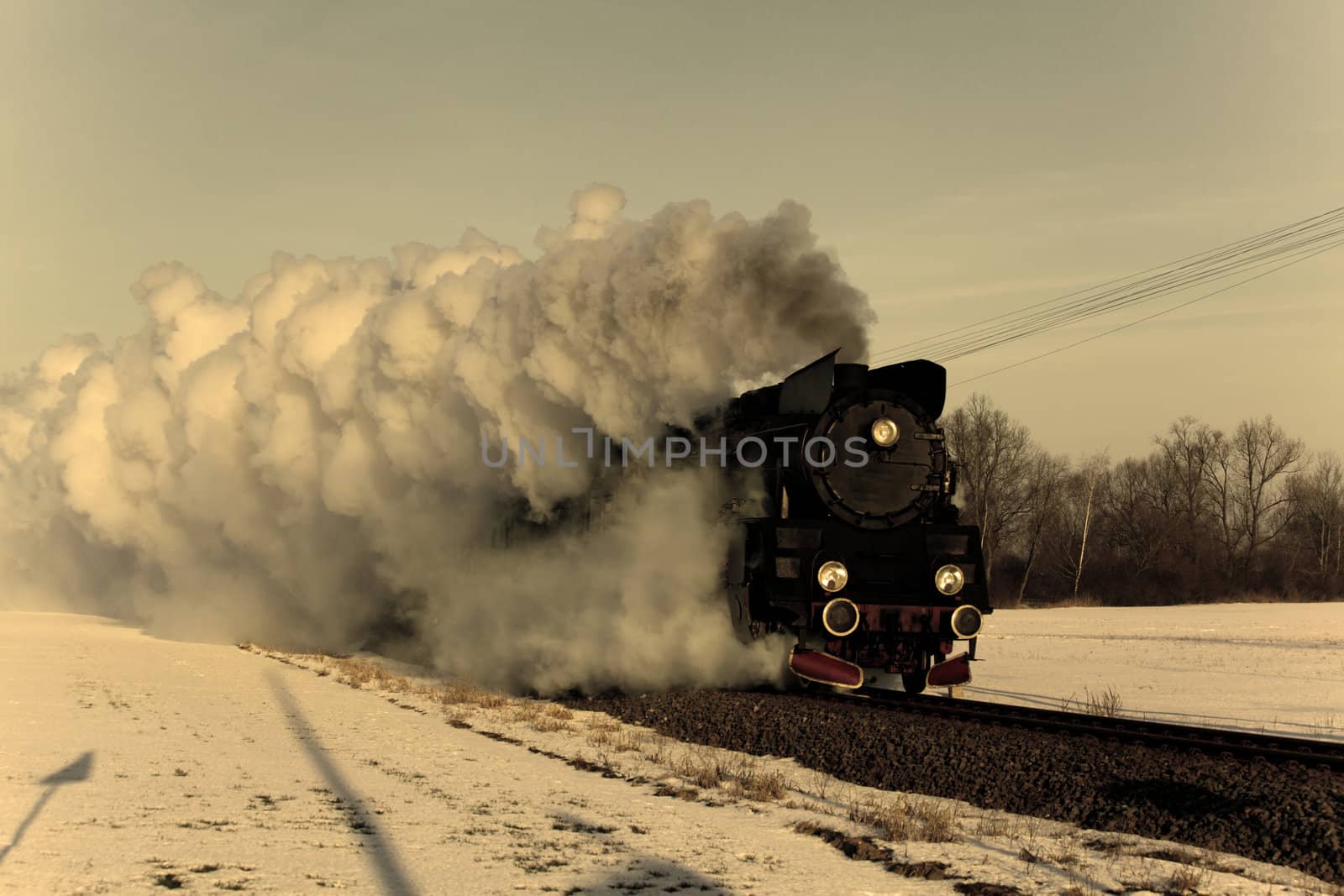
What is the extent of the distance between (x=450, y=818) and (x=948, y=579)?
729cm

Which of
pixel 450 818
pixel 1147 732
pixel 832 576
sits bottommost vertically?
pixel 450 818

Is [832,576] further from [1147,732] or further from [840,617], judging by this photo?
[1147,732]

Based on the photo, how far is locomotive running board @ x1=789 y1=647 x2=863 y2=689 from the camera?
1314cm

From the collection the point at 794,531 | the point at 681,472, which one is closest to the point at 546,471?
the point at 681,472

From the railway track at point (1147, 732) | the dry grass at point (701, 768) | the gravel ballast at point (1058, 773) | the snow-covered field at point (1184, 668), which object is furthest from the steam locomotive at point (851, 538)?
the snow-covered field at point (1184, 668)

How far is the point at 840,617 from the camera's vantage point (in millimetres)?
12977

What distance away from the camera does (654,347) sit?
1565 centimetres

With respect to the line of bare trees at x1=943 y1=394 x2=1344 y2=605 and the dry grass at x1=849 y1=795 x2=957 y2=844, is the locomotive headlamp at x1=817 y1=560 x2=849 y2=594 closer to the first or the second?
the dry grass at x1=849 y1=795 x2=957 y2=844

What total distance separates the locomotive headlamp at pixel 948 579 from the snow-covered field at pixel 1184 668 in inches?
147

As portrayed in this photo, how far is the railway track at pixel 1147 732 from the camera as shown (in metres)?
9.91

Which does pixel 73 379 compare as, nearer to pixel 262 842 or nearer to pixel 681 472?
pixel 681 472

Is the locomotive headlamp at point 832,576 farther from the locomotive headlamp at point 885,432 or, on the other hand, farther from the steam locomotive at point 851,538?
the locomotive headlamp at point 885,432

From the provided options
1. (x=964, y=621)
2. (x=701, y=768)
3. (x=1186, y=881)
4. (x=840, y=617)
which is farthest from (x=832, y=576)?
(x=1186, y=881)

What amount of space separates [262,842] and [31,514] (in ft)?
135
